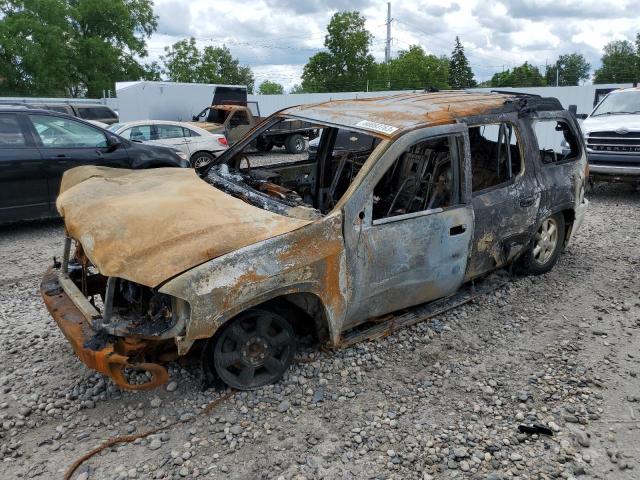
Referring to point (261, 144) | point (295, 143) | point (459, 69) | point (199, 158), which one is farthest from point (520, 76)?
point (261, 144)

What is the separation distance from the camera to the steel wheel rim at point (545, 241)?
16.2ft

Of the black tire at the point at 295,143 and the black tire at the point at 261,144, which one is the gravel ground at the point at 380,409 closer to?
the black tire at the point at 261,144

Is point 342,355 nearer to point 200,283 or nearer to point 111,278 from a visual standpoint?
point 200,283

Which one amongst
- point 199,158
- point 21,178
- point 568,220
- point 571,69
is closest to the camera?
point 568,220

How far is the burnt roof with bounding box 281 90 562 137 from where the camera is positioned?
12.2ft

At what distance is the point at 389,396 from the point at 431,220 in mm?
1238

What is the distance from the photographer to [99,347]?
2773mm

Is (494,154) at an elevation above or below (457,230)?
above

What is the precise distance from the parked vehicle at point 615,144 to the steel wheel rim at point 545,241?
177 inches

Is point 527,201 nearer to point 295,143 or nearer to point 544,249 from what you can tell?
point 544,249

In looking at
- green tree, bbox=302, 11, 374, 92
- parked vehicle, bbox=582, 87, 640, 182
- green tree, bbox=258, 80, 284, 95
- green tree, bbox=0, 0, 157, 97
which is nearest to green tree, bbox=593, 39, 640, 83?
green tree, bbox=302, 11, 374, 92

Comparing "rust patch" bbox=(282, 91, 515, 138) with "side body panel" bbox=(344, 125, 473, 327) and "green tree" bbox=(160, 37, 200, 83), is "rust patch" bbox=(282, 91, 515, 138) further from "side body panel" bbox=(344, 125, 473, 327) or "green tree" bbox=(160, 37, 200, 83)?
"green tree" bbox=(160, 37, 200, 83)

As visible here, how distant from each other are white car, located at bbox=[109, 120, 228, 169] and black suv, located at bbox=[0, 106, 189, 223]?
4602mm

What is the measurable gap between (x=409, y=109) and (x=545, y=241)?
2087 mm
